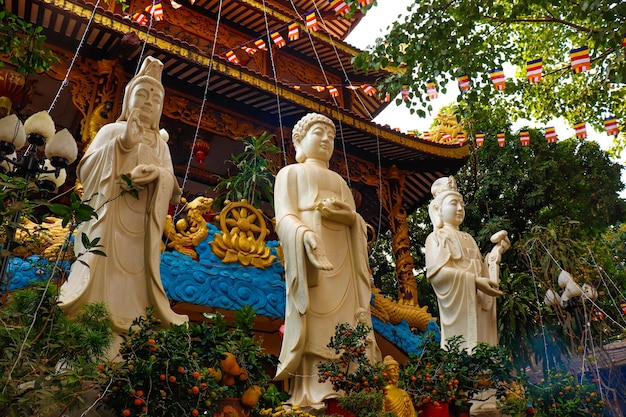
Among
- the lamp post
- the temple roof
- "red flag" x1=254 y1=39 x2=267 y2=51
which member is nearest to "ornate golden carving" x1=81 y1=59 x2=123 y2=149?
the temple roof

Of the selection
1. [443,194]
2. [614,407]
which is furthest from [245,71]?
[614,407]

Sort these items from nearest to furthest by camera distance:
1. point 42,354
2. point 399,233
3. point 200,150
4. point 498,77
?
1. point 42,354
2. point 498,77
3. point 200,150
4. point 399,233

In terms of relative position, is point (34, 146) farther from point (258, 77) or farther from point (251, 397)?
point (258, 77)

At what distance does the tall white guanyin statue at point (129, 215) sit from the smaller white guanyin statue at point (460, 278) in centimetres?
258

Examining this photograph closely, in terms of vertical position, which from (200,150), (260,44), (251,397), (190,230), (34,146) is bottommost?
(251,397)

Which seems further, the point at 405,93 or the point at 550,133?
the point at 550,133

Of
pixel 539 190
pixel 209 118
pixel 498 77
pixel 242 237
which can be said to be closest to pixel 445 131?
pixel 539 190

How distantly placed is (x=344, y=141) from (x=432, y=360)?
6.52m

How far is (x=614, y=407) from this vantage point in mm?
6055

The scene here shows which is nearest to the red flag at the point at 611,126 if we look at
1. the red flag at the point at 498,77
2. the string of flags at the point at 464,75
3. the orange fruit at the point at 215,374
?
the string of flags at the point at 464,75

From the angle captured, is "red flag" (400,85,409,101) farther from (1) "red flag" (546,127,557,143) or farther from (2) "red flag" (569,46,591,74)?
(1) "red flag" (546,127,557,143)

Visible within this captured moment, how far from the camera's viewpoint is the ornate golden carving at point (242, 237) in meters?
6.21

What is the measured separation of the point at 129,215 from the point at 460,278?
2.99m

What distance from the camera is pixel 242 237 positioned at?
6.38 metres
